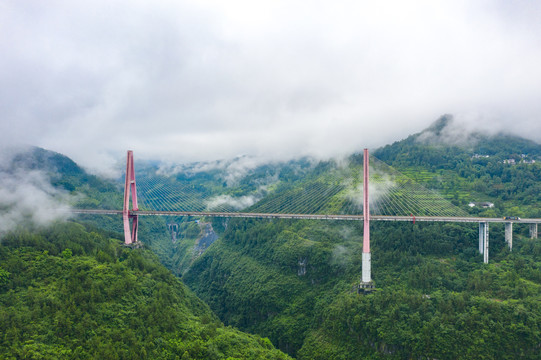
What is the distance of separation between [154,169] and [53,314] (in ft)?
412

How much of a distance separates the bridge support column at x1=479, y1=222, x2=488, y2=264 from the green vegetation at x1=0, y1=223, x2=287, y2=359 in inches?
1060

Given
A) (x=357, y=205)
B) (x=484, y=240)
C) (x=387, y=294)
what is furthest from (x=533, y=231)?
(x=357, y=205)

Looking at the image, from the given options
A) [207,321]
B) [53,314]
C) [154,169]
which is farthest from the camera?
[154,169]

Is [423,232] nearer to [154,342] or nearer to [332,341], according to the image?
[332,341]

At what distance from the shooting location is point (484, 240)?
4084cm

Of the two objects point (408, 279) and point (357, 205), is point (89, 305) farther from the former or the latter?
point (357, 205)

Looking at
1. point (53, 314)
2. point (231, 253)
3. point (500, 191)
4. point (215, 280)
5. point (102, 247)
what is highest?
point (500, 191)

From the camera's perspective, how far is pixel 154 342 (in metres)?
29.6

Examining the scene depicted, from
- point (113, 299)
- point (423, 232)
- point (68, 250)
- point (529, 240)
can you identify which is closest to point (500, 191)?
point (529, 240)

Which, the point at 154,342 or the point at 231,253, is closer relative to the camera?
the point at 154,342

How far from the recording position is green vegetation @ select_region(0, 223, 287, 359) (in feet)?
85.1

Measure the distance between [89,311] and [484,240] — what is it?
42.5 m

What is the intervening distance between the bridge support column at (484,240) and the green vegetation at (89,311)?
26923 mm

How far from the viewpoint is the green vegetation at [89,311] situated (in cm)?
2592
